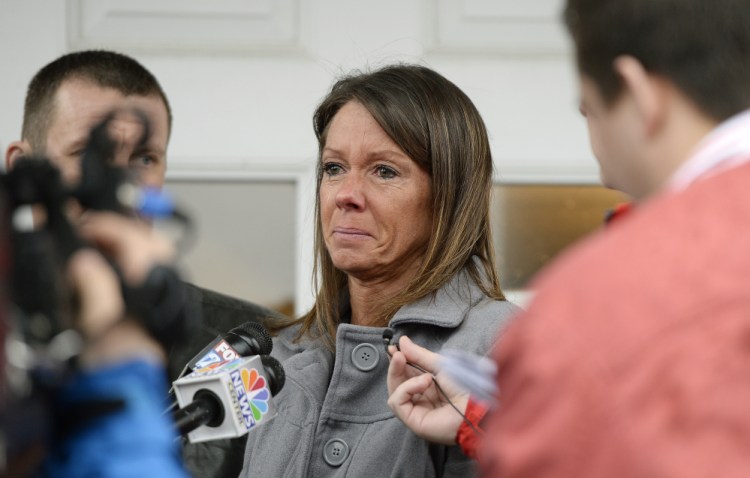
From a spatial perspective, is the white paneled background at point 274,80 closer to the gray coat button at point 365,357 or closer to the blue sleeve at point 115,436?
the gray coat button at point 365,357

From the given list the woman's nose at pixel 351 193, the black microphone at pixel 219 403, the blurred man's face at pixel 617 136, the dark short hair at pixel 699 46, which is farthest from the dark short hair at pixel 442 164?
the dark short hair at pixel 699 46

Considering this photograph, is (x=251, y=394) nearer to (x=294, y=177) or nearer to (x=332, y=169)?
(x=332, y=169)

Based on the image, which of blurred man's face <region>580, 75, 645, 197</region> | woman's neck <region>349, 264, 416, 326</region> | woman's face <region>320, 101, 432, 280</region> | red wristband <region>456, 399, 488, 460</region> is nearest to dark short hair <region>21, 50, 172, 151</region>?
woman's face <region>320, 101, 432, 280</region>

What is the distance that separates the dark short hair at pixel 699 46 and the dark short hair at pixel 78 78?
1655 mm

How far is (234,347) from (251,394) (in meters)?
0.17

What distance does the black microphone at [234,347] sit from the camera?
6.01ft

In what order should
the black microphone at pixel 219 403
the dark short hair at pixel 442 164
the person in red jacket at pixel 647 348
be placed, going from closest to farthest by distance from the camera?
the person in red jacket at pixel 647 348, the black microphone at pixel 219 403, the dark short hair at pixel 442 164

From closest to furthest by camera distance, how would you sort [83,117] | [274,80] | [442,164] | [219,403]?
[219,403]
[442,164]
[83,117]
[274,80]

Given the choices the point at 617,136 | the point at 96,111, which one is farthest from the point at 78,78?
the point at 617,136

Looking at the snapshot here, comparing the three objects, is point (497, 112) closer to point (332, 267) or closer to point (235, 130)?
point (235, 130)

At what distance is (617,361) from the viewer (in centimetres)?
98

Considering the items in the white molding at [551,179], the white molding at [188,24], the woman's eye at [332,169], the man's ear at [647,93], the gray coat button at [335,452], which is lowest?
the gray coat button at [335,452]

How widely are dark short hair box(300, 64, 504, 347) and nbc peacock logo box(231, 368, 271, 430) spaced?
1.66ft

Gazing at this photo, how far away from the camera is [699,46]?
116cm
